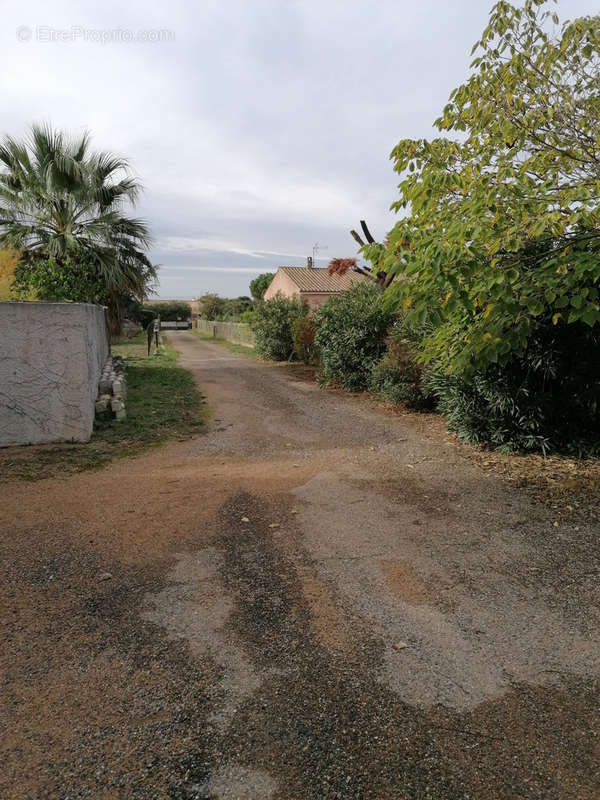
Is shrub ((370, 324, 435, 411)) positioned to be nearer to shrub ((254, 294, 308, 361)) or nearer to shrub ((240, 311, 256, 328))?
shrub ((254, 294, 308, 361))

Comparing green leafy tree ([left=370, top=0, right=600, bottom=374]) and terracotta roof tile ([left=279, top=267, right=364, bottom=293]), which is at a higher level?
terracotta roof tile ([left=279, top=267, right=364, bottom=293])

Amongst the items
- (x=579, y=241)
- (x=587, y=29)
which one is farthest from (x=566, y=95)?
(x=579, y=241)

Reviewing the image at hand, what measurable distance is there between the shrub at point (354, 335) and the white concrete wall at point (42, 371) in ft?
20.2

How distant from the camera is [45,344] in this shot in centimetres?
586

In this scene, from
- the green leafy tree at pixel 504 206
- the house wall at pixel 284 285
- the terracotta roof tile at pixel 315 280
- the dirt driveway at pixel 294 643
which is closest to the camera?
the dirt driveway at pixel 294 643

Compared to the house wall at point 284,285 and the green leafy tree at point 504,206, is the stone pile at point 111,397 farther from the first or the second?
the house wall at point 284,285

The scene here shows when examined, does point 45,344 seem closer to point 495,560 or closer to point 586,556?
point 495,560

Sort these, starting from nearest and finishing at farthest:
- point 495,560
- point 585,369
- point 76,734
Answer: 1. point 76,734
2. point 495,560
3. point 585,369

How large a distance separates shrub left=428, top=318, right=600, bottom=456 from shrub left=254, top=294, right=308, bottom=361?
12.0 meters

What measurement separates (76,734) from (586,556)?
341 centimetres

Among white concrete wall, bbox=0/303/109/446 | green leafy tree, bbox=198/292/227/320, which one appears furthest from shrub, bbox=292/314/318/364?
green leafy tree, bbox=198/292/227/320

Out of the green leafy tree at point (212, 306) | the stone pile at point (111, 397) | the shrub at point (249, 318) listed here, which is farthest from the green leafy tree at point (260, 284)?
the stone pile at point (111, 397)

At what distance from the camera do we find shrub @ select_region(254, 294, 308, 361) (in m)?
17.8

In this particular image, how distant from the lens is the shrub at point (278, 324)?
1783 centimetres
